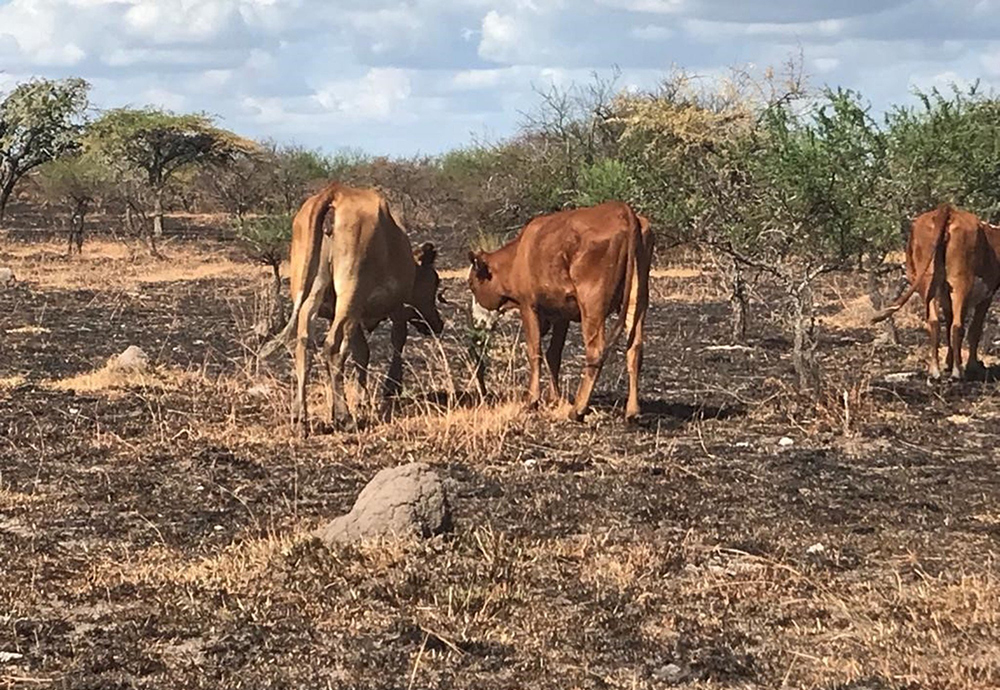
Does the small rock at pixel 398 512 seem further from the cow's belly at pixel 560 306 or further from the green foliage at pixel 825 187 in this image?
the green foliage at pixel 825 187

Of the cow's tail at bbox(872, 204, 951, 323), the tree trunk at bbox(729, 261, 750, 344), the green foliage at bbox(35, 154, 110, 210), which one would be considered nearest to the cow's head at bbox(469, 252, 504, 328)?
the cow's tail at bbox(872, 204, 951, 323)

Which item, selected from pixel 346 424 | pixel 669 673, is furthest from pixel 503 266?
pixel 669 673

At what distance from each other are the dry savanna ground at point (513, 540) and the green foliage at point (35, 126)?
2453 cm

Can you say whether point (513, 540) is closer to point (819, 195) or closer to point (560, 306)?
point (560, 306)

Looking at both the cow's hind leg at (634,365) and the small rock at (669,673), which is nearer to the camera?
the small rock at (669,673)

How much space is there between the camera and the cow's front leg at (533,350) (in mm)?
12203

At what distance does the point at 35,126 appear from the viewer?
3797cm

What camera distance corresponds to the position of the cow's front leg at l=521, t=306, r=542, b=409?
12.2 metres

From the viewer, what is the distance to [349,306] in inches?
442

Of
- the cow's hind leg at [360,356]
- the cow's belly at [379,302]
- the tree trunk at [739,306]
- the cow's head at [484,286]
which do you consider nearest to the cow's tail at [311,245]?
the cow's belly at [379,302]

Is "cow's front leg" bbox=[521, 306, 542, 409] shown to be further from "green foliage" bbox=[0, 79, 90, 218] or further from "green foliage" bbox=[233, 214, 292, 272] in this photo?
"green foliage" bbox=[0, 79, 90, 218]

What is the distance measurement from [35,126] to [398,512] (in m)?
33.4

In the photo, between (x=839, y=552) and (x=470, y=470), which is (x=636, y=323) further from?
(x=839, y=552)

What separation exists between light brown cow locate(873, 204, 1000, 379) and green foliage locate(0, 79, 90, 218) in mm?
28594
